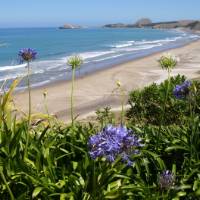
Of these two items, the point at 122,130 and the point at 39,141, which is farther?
the point at 39,141

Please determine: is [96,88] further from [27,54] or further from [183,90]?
[27,54]

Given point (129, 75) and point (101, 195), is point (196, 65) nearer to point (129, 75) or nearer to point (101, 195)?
point (129, 75)

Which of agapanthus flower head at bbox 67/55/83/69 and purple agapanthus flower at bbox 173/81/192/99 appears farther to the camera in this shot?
agapanthus flower head at bbox 67/55/83/69

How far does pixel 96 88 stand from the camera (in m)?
23.2

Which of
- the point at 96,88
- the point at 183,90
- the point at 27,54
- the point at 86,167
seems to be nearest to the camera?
the point at 86,167

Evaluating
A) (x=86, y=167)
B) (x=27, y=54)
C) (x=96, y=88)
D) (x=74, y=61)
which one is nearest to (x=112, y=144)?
(x=86, y=167)

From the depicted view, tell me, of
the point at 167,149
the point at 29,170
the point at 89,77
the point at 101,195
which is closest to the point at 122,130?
the point at 101,195

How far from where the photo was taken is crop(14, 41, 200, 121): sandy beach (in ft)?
59.4

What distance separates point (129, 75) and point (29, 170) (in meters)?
24.0

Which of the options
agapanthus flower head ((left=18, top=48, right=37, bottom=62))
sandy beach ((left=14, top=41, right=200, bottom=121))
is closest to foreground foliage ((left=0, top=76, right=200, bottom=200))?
agapanthus flower head ((left=18, top=48, right=37, bottom=62))

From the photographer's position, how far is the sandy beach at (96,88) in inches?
713

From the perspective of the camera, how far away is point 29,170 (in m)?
3.98

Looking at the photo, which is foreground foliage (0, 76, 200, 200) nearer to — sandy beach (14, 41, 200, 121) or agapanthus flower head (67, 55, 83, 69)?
agapanthus flower head (67, 55, 83, 69)

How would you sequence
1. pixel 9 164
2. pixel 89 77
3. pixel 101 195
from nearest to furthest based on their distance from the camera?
pixel 101 195 → pixel 9 164 → pixel 89 77
